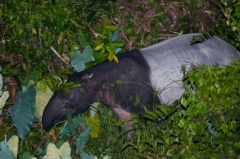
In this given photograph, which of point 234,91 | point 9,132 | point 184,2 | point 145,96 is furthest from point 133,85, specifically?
point 184,2

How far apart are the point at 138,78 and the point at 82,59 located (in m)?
0.99

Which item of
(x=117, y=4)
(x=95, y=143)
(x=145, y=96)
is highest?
(x=117, y=4)

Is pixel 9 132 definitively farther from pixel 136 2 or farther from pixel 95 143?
pixel 136 2

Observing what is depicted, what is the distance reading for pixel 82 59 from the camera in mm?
7133

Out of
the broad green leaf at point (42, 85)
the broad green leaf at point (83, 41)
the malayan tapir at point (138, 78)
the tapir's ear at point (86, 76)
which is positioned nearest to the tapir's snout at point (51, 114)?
the malayan tapir at point (138, 78)

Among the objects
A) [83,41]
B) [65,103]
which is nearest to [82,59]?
[83,41]

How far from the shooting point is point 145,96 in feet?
21.3

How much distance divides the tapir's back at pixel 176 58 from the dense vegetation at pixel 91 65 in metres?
0.24

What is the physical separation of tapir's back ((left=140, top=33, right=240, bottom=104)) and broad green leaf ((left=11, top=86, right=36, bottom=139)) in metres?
1.58

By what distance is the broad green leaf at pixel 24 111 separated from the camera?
6.38 m

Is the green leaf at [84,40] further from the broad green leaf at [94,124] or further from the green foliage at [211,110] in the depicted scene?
the green foliage at [211,110]

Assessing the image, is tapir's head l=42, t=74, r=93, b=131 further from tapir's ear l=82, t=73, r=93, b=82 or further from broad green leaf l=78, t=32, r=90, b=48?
broad green leaf l=78, t=32, r=90, b=48

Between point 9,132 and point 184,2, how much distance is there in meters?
3.95

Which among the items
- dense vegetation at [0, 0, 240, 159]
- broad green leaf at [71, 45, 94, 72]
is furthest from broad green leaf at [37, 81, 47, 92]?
broad green leaf at [71, 45, 94, 72]
